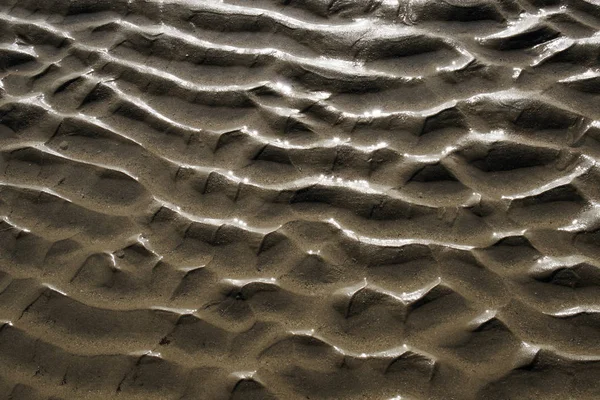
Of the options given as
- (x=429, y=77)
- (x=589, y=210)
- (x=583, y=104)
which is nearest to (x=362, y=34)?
(x=429, y=77)

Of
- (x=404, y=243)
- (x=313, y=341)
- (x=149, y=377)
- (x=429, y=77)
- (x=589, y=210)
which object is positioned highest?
(x=429, y=77)

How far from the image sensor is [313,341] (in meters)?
2.45

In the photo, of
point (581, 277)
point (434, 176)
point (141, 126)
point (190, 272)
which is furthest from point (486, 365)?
point (141, 126)

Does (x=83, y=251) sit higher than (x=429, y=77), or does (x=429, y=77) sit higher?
(x=429, y=77)

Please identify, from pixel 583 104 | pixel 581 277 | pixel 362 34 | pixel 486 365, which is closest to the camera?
pixel 486 365

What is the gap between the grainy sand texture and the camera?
241 centimetres

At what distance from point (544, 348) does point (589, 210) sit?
0.71 m

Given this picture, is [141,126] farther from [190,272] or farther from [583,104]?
[583,104]

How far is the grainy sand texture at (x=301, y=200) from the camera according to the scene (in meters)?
2.41

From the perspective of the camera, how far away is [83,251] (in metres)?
2.73

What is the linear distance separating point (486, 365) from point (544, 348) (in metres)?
0.25

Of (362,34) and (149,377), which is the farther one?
(362,34)

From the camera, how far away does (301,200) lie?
109 inches

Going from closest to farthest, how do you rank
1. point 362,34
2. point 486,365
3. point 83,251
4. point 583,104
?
1. point 486,365
2. point 83,251
3. point 583,104
4. point 362,34
